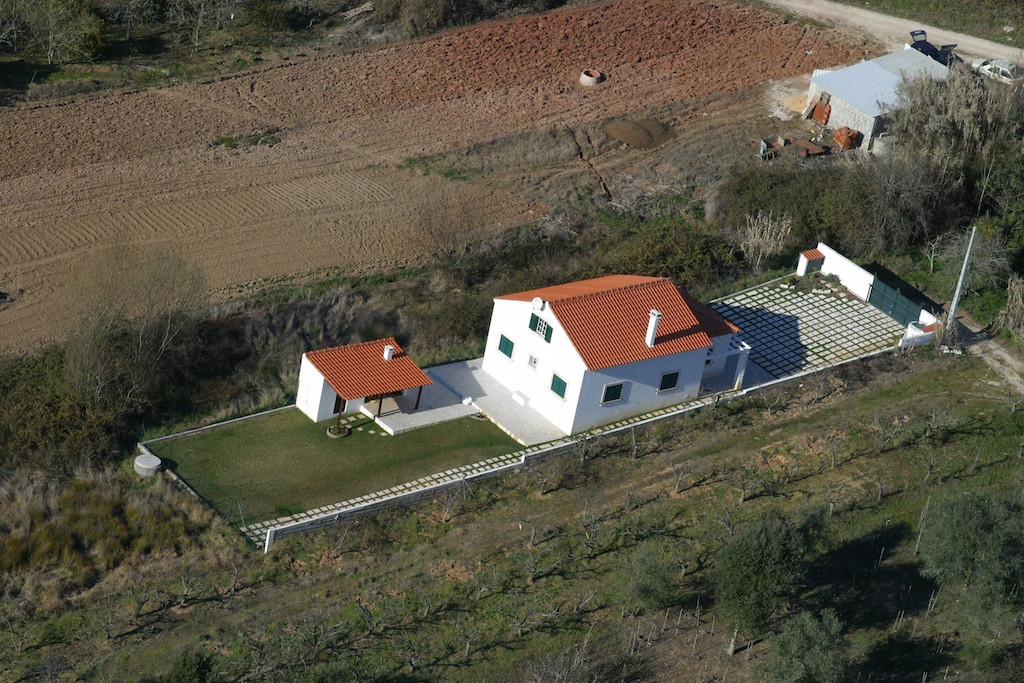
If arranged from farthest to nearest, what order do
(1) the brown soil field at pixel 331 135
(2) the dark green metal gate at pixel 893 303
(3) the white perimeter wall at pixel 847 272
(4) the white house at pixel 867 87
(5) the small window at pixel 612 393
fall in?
(4) the white house at pixel 867 87 → (1) the brown soil field at pixel 331 135 → (3) the white perimeter wall at pixel 847 272 → (2) the dark green metal gate at pixel 893 303 → (5) the small window at pixel 612 393

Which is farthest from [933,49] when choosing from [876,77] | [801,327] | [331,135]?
[331,135]

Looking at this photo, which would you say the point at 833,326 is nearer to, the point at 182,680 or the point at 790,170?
the point at 790,170

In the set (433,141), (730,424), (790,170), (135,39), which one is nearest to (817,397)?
(730,424)

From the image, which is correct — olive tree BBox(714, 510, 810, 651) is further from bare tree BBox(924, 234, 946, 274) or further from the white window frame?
bare tree BBox(924, 234, 946, 274)

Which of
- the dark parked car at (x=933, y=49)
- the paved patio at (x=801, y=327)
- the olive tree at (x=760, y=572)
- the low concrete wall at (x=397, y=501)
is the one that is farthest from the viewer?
the dark parked car at (x=933, y=49)

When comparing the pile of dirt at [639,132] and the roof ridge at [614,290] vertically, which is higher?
the roof ridge at [614,290]

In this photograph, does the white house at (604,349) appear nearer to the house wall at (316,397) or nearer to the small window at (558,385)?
the small window at (558,385)

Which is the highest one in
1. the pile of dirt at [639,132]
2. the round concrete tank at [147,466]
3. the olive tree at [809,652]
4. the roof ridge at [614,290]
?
Answer: the roof ridge at [614,290]

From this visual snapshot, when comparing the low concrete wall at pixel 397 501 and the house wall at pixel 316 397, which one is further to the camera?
the house wall at pixel 316 397

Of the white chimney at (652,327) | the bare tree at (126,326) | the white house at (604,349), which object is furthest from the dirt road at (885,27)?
the bare tree at (126,326)
